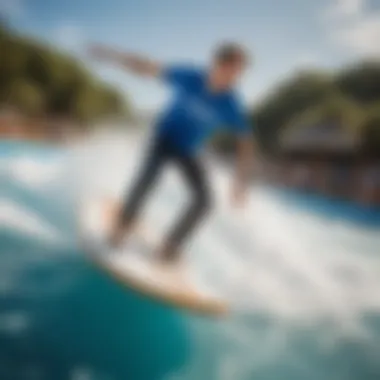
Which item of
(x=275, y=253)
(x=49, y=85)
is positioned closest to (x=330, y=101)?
(x=275, y=253)

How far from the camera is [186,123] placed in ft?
4.55

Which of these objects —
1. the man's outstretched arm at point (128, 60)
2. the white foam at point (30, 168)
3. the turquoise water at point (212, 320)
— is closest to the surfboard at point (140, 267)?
the turquoise water at point (212, 320)

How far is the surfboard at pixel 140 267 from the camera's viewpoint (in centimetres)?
136

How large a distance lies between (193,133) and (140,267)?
1.04ft

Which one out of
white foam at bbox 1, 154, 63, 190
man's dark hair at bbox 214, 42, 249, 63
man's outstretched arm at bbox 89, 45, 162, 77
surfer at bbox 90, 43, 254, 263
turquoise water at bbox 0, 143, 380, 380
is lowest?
turquoise water at bbox 0, 143, 380, 380

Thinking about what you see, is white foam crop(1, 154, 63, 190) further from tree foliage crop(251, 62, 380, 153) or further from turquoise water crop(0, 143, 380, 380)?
tree foliage crop(251, 62, 380, 153)

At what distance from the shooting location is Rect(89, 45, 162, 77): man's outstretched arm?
4.66ft

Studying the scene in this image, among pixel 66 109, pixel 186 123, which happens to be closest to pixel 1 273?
pixel 66 109

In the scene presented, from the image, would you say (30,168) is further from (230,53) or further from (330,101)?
(330,101)

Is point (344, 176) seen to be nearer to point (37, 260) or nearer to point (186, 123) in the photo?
point (186, 123)

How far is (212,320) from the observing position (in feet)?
4.46

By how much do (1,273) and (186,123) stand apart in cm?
53

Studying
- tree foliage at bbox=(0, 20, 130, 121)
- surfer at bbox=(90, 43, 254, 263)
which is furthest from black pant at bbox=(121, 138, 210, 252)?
tree foliage at bbox=(0, 20, 130, 121)

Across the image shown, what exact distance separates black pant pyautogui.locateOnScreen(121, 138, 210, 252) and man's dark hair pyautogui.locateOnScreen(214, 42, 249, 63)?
8.8 inches
